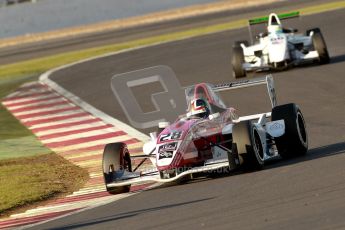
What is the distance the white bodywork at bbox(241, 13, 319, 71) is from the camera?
2252 centimetres

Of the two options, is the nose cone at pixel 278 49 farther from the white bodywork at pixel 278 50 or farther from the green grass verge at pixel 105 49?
the green grass verge at pixel 105 49

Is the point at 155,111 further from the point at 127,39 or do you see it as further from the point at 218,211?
the point at 127,39

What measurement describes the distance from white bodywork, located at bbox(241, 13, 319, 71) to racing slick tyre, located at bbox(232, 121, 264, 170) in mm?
11182

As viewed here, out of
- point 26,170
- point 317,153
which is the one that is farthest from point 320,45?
point 317,153

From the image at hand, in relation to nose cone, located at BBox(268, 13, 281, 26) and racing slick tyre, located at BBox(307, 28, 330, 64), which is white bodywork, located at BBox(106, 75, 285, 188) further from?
nose cone, located at BBox(268, 13, 281, 26)

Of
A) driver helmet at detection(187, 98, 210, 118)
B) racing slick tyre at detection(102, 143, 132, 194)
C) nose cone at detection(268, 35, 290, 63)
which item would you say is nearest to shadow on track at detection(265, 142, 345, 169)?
driver helmet at detection(187, 98, 210, 118)

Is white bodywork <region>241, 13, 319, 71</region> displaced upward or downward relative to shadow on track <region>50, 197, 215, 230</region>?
downward

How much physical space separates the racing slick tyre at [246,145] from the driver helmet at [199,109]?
836mm

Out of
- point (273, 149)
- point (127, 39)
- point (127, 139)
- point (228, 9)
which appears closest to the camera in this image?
point (273, 149)

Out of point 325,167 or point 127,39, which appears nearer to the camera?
point 325,167

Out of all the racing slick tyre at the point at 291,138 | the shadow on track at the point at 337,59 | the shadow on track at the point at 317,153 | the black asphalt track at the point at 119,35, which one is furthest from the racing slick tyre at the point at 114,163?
the black asphalt track at the point at 119,35

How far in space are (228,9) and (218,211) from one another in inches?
1576

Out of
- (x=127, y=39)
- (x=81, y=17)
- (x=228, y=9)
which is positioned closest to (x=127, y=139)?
(x=127, y=39)

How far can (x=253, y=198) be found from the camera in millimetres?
9484
